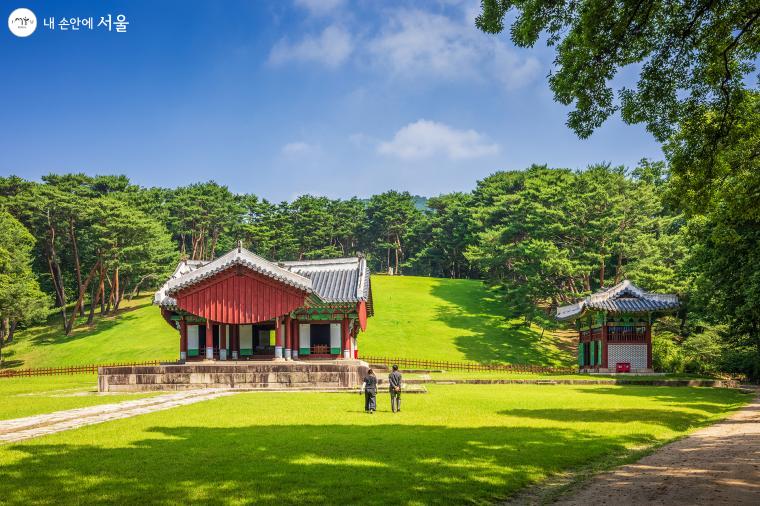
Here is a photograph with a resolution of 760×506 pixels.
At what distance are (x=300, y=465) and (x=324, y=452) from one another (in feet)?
4.40

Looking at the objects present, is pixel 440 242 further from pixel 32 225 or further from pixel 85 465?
pixel 85 465

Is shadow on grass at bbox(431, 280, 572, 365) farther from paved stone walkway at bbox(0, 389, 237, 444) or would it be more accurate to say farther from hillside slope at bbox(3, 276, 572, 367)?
paved stone walkway at bbox(0, 389, 237, 444)

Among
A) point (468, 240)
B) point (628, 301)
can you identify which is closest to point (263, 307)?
point (628, 301)

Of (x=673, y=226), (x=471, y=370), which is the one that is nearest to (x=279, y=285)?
(x=471, y=370)

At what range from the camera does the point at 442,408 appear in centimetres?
2114

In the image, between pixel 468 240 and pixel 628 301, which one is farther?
pixel 468 240

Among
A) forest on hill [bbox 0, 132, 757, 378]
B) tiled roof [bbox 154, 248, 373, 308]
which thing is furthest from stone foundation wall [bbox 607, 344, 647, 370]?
tiled roof [bbox 154, 248, 373, 308]

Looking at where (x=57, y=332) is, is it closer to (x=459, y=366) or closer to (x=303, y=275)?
(x=303, y=275)

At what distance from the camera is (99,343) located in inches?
2397

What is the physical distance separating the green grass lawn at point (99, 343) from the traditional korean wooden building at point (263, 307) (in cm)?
1641

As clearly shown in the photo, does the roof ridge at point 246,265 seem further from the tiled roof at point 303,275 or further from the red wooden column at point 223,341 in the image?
the red wooden column at point 223,341

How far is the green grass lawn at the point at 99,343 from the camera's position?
56.3 meters

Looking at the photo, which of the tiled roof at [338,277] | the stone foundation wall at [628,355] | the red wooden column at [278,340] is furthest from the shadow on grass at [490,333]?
the red wooden column at [278,340]

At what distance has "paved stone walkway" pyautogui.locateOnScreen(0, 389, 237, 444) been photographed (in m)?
15.2
